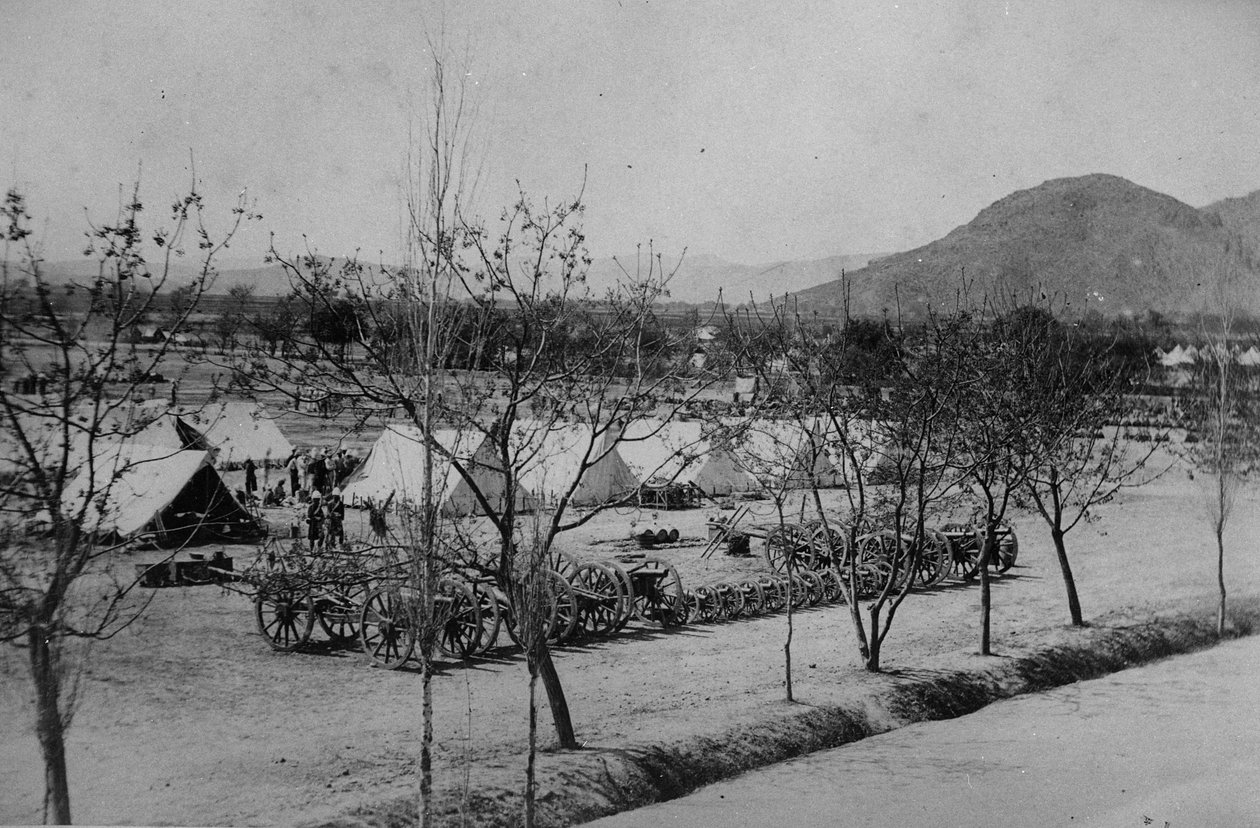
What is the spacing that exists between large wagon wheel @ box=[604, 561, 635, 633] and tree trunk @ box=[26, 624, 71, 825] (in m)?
7.67

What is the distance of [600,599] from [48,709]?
303 inches

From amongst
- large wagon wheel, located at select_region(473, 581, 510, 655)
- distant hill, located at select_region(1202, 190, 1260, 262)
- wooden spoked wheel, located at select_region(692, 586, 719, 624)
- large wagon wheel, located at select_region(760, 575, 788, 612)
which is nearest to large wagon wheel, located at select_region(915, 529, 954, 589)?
large wagon wheel, located at select_region(760, 575, 788, 612)

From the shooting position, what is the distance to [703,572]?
57.7 feet

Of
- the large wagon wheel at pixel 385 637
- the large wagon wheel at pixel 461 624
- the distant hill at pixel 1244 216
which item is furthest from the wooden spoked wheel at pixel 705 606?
the distant hill at pixel 1244 216

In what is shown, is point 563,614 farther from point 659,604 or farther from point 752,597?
point 752,597

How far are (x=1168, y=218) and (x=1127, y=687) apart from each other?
313 inches

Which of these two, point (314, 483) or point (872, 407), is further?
point (314, 483)

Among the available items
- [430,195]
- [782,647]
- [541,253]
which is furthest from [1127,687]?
[430,195]

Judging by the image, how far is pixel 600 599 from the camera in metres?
12.9

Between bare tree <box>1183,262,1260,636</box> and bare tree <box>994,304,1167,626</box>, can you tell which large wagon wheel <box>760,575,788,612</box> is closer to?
bare tree <box>994,304,1167,626</box>

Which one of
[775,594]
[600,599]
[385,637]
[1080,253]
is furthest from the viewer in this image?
[1080,253]

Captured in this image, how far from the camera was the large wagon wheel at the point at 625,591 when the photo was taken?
1294 centimetres

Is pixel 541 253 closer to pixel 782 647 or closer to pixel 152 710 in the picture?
pixel 152 710

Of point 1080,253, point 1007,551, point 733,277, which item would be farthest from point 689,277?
point 1080,253
